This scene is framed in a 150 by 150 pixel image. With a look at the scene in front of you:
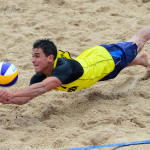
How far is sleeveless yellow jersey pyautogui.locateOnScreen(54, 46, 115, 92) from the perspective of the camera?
364cm

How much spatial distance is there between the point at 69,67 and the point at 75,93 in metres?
0.81

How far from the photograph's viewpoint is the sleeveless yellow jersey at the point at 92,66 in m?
3.64

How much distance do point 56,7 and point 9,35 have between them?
1.37m

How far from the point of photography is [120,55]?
399 centimetres

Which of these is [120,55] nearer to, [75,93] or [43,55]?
[75,93]

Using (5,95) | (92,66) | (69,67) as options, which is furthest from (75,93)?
(5,95)

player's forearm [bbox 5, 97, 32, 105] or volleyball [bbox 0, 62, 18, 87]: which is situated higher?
volleyball [bbox 0, 62, 18, 87]

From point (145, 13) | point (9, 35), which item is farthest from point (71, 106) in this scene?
point (145, 13)

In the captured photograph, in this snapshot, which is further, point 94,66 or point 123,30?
point 123,30

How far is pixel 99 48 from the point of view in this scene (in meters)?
3.98

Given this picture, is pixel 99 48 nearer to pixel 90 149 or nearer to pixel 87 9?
pixel 90 149

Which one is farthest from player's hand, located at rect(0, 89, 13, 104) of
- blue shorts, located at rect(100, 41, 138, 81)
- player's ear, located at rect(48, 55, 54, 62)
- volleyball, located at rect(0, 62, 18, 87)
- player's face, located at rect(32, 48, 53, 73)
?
blue shorts, located at rect(100, 41, 138, 81)

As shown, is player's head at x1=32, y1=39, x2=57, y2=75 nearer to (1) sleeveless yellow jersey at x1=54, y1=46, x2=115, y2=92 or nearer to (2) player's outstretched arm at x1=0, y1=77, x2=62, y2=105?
(1) sleeveless yellow jersey at x1=54, y1=46, x2=115, y2=92

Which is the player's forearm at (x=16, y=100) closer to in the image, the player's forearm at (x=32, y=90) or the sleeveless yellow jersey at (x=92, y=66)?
the player's forearm at (x=32, y=90)
